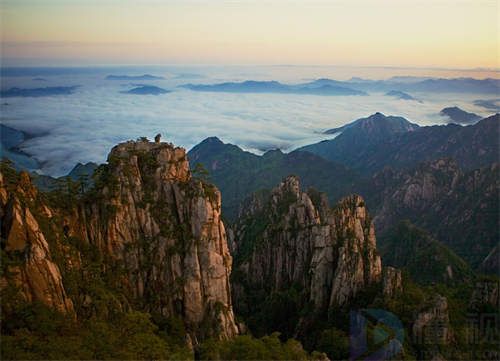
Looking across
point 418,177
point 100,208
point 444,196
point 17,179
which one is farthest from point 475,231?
point 17,179

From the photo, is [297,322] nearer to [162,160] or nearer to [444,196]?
[162,160]

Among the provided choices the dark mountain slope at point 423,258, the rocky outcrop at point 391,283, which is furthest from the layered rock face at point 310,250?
the dark mountain slope at point 423,258

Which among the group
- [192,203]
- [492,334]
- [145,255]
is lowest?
[492,334]

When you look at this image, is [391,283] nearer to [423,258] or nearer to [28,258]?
[28,258]

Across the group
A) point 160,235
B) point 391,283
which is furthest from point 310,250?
point 160,235

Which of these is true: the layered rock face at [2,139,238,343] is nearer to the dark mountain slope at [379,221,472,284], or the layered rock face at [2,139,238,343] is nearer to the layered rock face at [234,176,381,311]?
the layered rock face at [234,176,381,311]

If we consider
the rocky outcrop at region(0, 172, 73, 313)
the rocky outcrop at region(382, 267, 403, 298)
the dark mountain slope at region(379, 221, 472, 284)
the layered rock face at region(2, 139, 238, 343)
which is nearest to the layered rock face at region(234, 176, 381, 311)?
the rocky outcrop at region(382, 267, 403, 298)
